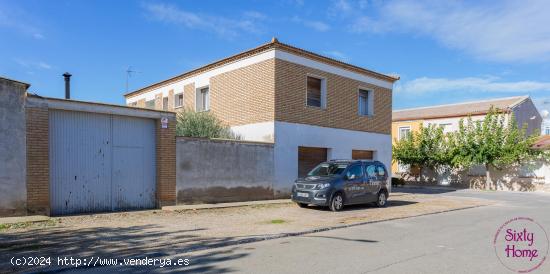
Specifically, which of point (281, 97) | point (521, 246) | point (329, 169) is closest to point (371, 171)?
point (329, 169)

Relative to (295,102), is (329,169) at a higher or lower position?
lower

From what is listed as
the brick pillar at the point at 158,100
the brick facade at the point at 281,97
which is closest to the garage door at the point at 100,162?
the brick facade at the point at 281,97

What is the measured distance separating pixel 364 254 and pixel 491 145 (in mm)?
23233

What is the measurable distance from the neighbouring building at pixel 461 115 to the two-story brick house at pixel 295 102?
11.9m

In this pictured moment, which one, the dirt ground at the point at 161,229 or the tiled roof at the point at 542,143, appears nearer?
the dirt ground at the point at 161,229

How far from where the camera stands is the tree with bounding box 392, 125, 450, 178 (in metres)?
30.0

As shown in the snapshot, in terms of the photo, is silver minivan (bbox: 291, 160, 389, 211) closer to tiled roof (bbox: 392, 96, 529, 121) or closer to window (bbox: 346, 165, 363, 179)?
window (bbox: 346, 165, 363, 179)

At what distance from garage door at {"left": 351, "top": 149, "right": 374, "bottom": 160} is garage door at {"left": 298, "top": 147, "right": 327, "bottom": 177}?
2116 millimetres

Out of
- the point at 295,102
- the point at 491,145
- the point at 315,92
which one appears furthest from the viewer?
the point at 491,145

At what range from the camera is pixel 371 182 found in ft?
49.0

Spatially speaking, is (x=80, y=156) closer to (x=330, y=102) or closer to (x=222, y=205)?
(x=222, y=205)

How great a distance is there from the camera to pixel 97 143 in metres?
12.1

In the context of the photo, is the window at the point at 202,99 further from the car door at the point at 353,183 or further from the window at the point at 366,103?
the car door at the point at 353,183

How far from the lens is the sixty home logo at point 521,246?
267 inches
